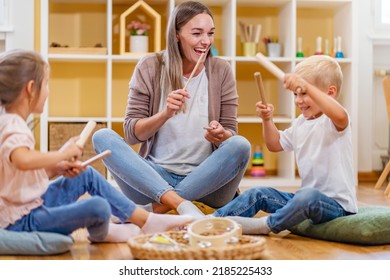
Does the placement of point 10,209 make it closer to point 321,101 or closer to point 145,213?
point 145,213

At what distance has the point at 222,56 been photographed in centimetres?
356

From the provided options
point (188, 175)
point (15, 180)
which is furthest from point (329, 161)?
point (15, 180)

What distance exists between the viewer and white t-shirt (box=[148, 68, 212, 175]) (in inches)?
87.0

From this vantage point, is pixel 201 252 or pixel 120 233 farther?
pixel 120 233

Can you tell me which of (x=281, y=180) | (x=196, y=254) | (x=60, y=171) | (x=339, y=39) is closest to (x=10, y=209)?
(x=60, y=171)

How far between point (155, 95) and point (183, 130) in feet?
0.44

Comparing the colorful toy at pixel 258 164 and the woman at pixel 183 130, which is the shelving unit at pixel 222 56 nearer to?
the colorful toy at pixel 258 164

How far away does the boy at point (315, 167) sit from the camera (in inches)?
71.8

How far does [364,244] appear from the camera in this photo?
1.83 m

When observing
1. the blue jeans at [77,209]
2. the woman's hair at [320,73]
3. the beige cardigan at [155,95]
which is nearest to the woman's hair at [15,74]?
the blue jeans at [77,209]

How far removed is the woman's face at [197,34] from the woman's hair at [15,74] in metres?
0.65

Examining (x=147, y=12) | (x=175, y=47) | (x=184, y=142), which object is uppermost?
(x=147, y=12)

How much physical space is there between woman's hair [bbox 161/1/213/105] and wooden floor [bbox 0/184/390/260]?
1.76 feet

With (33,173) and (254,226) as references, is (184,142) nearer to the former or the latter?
(254,226)
